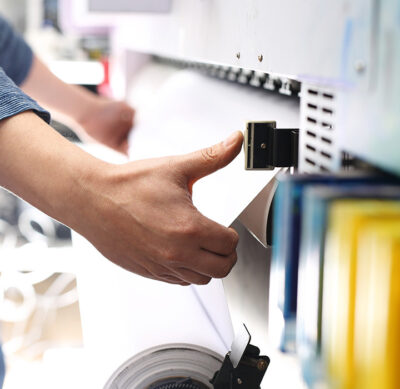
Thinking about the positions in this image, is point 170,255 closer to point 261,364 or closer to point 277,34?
point 261,364

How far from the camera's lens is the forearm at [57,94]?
1677mm

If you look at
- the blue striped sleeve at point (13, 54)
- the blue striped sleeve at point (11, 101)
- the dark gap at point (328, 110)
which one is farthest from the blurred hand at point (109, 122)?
the dark gap at point (328, 110)

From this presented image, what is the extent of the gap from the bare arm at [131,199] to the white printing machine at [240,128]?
10 centimetres

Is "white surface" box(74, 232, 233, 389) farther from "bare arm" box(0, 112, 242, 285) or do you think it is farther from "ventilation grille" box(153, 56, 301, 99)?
"ventilation grille" box(153, 56, 301, 99)

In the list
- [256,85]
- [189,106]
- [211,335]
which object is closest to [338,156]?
[211,335]

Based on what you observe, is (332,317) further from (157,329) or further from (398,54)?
(157,329)

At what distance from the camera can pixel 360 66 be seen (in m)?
0.49

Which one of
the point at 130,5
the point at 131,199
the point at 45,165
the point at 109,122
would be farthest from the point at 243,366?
the point at 109,122

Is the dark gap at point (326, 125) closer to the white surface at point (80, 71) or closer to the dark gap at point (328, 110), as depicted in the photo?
the dark gap at point (328, 110)

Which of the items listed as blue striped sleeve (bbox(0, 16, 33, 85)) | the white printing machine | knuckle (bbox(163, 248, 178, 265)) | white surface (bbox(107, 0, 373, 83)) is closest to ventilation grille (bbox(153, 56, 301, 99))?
the white printing machine

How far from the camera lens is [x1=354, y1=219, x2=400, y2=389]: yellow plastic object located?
364 mm

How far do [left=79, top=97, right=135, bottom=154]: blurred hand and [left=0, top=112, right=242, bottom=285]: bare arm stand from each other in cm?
82

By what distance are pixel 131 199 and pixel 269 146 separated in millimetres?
180

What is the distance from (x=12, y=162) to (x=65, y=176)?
0.28 ft
